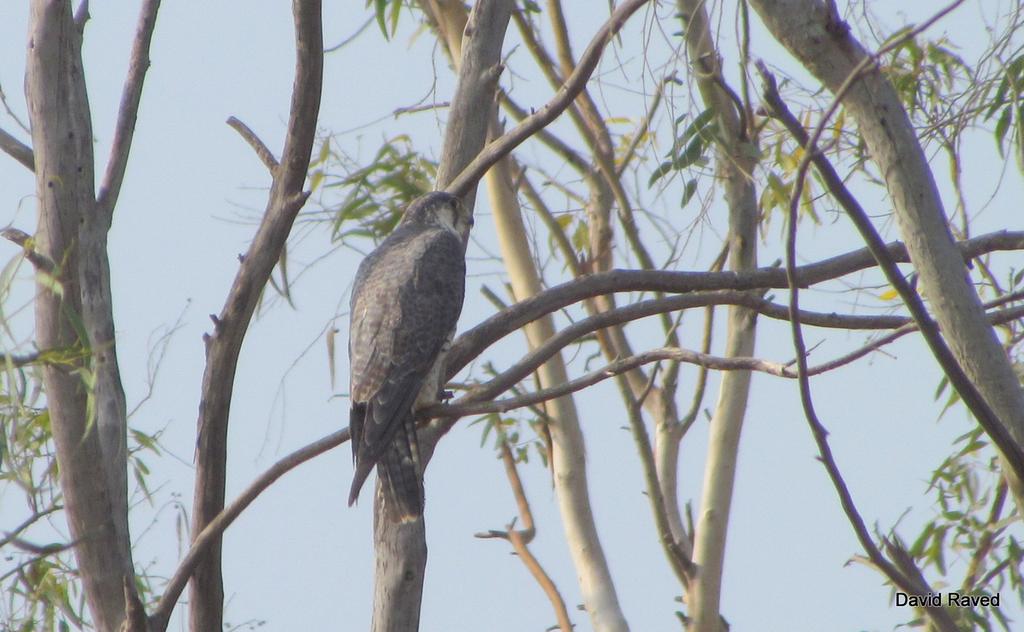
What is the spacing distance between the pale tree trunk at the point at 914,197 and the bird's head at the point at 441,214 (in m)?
1.85

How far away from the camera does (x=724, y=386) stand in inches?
219

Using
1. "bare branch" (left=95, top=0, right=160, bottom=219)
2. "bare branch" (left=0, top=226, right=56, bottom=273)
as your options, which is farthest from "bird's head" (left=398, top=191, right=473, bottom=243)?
"bare branch" (left=0, top=226, right=56, bottom=273)

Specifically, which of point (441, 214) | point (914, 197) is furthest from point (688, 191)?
point (914, 197)

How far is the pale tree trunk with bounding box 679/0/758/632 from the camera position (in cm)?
517

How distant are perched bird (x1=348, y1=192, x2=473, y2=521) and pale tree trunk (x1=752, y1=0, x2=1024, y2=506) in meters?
1.64

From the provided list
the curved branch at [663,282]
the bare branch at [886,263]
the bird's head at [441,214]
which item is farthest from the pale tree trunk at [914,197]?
the bird's head at [441,214]

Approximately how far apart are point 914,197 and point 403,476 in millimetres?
1820

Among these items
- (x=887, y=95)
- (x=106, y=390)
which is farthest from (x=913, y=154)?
(x=106, y=390)

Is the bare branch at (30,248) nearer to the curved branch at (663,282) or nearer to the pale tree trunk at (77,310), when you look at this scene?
the pale tree trunk at (77,310)

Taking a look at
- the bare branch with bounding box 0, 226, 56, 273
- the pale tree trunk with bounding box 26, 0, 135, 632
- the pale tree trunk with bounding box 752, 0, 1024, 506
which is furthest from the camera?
the pale tree trunk with bounding box 26, 0, 135, 632

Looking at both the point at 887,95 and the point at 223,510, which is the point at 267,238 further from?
the point at 887,95

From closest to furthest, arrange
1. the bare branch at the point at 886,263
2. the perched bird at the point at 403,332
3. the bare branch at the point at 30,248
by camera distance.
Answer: the bare branch at the point at 886,263 → the bare branch at the point at 30,248 → the perched bird at the point at 403,332

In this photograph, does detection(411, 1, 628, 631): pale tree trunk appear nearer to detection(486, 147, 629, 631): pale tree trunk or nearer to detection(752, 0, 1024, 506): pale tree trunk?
detection(486, 147, 629, 631): pale tree trunk

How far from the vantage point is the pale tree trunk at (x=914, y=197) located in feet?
8.49
